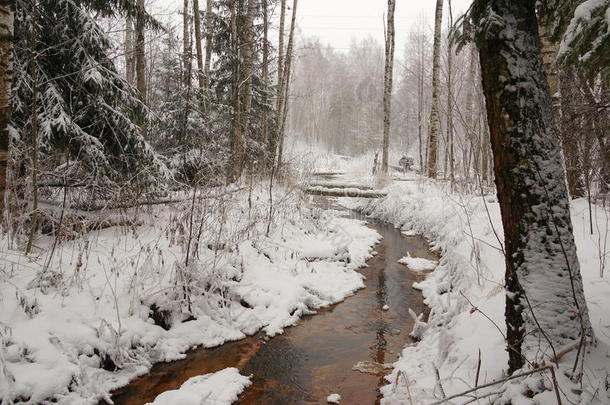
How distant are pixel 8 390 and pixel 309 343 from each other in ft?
8.29

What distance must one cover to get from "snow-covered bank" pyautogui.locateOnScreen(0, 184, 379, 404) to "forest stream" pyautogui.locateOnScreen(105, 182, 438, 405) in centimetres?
15

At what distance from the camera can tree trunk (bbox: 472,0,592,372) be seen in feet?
6.28

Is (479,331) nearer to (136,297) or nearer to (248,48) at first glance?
(136,297)

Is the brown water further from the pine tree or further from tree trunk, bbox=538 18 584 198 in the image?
tree trunk, bbox=538 18 584 198

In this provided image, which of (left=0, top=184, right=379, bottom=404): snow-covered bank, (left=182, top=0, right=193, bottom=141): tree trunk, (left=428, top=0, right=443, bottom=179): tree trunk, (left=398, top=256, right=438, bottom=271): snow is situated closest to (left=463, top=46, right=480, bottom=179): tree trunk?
(left=428, top=0, right=443, bottom=179): tree trunk

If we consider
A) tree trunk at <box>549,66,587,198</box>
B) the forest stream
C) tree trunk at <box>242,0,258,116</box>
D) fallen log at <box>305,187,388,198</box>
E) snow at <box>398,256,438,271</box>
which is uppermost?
tree trunk at <box>242,0,258,116</box>

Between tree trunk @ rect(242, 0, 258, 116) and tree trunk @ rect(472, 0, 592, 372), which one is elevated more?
tree trunk @ rect(242, 0, 258, 116)

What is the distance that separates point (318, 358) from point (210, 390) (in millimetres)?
1131

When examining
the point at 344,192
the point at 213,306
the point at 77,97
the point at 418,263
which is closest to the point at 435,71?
the point at 344,192

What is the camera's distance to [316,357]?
3670 millimetres

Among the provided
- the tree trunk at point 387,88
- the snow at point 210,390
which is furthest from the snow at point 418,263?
the tree trunk at point 387,88

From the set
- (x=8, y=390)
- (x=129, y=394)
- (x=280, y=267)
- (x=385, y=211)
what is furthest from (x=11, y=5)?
(x=385, y=211)

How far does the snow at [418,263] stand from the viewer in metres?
6.11

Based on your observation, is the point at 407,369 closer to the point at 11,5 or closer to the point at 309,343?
the point at 309,343
